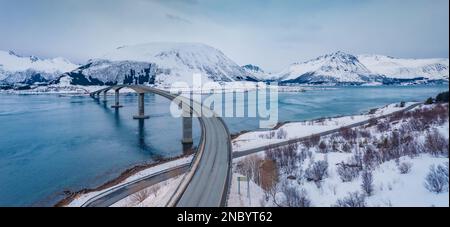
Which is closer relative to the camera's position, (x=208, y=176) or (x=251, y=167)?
(x=208, y=176)

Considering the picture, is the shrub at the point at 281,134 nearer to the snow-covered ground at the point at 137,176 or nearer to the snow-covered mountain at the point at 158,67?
the snow-covered ground at the point at 137,176

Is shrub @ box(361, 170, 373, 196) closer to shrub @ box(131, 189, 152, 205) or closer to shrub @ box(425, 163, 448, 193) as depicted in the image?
shrub @ box(425, 163, 448, 193)

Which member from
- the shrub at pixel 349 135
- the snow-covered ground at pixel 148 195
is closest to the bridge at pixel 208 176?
the snow-covered ground at pixel 148 195

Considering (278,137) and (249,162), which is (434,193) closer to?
(249,162)

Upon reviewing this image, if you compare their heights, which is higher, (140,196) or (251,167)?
(251,167)

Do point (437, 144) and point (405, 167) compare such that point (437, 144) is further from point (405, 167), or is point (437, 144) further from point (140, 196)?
point (140, 196)

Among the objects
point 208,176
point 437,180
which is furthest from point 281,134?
point 437,180

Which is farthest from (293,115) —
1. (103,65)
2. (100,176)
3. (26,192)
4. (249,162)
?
(103,65)
